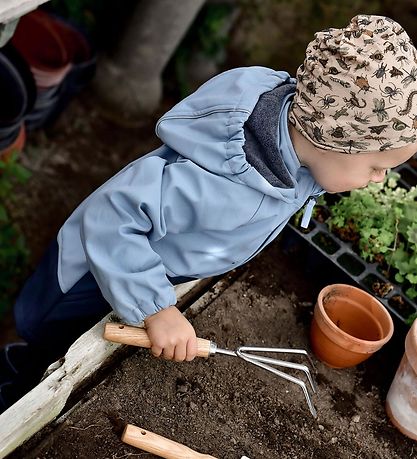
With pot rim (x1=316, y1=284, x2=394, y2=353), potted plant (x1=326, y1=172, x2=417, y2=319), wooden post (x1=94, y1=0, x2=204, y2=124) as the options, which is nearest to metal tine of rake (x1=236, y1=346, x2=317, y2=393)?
pot rim (x1=316, y1=284, x2=394, y2=353)

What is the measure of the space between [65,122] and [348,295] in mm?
2793

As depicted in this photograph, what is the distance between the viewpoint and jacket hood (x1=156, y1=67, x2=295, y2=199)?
1.83m

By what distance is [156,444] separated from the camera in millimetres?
1973

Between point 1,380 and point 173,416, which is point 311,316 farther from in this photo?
point 1,380

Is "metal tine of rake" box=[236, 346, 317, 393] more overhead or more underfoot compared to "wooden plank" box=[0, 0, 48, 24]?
more underfoot

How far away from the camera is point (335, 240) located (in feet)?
8.56

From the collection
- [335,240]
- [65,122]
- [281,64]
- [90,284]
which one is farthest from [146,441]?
[281,64]

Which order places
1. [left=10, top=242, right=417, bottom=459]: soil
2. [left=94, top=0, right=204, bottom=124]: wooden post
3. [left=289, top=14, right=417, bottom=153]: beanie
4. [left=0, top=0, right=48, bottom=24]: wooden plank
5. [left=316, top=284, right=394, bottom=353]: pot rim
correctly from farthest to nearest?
[left=94, top=0, right=204, bottom=124]: wooden post, [left=0, top=0, right=48, bottom=24]: wooden plank, [left=316, top=284, right=394, bottom=353]: pot rim, [left=10, top=242, right=417, bottom=459]: soil, [left=289, top=14, right=417, bottom=153]: beanie

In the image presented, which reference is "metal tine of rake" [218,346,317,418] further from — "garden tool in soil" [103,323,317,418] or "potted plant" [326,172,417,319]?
"potted plant" [326,172,417,319]

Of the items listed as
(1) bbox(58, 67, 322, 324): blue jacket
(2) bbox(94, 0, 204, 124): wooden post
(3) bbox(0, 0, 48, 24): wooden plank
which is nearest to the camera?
(1) bbox(58, 67, 322, 324): blue jacket

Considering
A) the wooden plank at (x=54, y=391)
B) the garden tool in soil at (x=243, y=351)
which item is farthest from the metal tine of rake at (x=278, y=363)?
the wooden plank at (x=54, y=391)

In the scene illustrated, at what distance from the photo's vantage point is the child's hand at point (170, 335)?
6.41ft

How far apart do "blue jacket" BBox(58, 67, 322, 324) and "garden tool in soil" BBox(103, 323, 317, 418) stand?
0.08 meters

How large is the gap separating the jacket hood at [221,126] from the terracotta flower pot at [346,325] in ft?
1.83
